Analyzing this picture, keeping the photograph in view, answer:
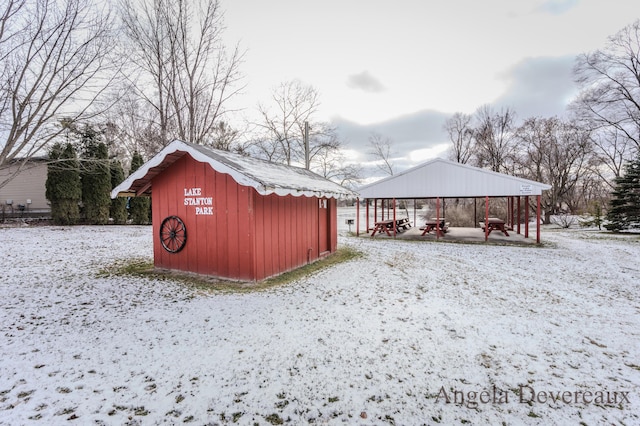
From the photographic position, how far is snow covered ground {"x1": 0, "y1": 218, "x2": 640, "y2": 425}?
7.72 feet

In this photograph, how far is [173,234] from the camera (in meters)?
7.02

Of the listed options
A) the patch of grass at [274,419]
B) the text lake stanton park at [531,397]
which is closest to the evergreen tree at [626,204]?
the text lake stanton park at [531,397]

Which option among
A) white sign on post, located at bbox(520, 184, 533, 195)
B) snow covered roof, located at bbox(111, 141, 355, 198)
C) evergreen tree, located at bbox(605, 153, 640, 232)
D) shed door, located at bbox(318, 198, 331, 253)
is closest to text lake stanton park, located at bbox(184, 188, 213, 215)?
snow covered roof, located at bbox(111, 141, 355, 198)

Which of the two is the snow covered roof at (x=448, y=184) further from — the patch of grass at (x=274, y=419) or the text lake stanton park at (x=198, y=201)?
the patch of grass at (x=274, y=419)

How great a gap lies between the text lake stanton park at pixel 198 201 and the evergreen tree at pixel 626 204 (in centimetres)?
2227

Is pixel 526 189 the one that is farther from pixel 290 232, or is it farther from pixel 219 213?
pixel 219 213

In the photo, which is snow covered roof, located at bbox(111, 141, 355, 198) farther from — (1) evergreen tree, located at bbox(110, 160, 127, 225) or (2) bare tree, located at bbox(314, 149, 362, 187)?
(2) bare tree, located at bbox(314, 149, 362, 187)

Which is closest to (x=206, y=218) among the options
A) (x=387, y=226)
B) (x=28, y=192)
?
(x=387, y=226)

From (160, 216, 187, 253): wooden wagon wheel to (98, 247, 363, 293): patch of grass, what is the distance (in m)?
0.64

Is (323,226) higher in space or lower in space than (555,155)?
lower

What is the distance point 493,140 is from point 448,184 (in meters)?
22.1

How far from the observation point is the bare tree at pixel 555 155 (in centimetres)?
2572

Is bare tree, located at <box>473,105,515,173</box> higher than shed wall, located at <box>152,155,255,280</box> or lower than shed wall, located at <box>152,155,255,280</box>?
higher

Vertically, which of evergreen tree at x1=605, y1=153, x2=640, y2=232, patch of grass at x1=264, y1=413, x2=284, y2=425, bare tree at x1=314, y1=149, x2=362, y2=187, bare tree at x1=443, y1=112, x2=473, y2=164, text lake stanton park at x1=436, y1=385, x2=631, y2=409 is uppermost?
bare tree at x1=443, y1=112, x2=473, y2=164
